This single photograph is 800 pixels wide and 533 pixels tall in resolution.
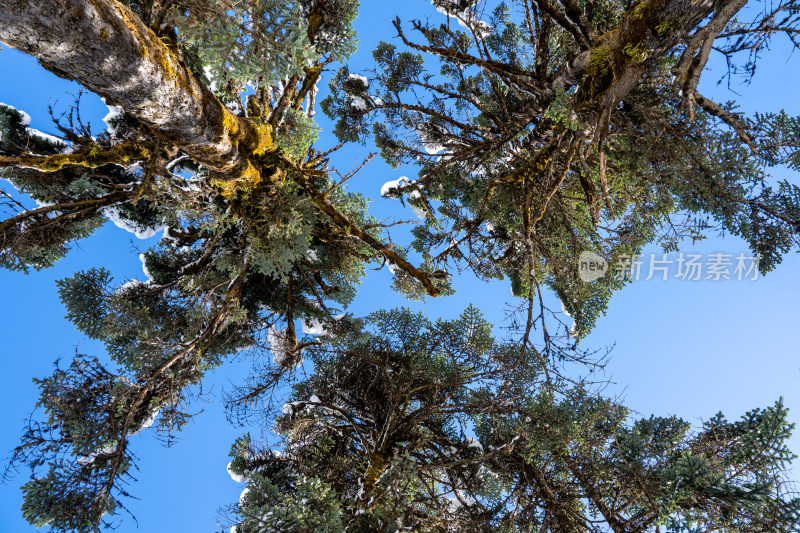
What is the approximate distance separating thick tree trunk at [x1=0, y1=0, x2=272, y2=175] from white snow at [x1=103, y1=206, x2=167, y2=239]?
3806 millimetres

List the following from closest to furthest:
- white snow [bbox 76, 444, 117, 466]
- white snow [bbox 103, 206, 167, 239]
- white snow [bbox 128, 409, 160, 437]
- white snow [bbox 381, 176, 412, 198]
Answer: white snow [bbox 76, 444, 117, 466] → white snow [bbox 128, 409, 160, 437] → white snow [bbox 103, 206, 167, 239] → white snow [bbox 381, 176, 412, 198]

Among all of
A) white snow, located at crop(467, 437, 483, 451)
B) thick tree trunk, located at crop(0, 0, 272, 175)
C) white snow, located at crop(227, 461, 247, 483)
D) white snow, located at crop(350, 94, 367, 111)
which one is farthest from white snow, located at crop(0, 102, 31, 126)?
white snow, located at crop(467, 437, 483, 451)

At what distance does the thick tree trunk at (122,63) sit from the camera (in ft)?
7.43

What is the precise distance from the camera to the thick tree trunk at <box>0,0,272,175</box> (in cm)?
226

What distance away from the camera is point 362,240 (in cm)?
604

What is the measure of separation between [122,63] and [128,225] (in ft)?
17.3

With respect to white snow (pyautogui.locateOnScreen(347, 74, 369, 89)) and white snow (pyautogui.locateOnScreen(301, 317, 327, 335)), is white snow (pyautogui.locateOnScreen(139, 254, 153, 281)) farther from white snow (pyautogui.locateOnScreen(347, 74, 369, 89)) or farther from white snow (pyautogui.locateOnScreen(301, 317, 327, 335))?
white snow (pyautogui.locateOnScreen(347, 74, 369, 89))

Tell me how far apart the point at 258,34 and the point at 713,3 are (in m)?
3.90

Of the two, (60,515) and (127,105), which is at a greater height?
(127,105)

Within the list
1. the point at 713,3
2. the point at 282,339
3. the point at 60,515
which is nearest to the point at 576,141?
the point at 713,3

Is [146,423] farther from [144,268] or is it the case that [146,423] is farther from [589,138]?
[589,138]

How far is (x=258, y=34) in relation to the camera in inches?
130

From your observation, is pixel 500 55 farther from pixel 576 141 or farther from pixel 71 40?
pixel 71 40

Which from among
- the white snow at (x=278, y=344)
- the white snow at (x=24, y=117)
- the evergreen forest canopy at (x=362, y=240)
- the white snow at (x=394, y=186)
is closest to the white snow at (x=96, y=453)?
the evergreen forest canopy at (x=362, y=240)
